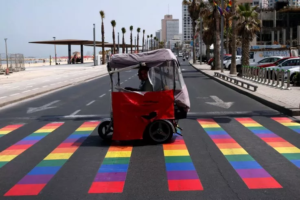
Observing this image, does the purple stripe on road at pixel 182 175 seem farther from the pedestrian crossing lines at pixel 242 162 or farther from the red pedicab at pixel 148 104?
the red pedicab at pixel 148 104

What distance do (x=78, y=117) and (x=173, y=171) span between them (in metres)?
6.82

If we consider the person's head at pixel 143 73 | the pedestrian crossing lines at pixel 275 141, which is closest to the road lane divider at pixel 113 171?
the person's head at pixel 143 73

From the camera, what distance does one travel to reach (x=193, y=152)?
7852 millimetres

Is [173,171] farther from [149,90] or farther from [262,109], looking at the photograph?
[262,109]

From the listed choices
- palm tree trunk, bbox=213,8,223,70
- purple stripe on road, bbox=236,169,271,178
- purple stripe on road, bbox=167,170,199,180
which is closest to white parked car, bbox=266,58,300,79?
palm tree trunk, bbox=213,8,223,70

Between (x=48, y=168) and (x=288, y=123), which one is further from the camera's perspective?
(x=288, y=123)

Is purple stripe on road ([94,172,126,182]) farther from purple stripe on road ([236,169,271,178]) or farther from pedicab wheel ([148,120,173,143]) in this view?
pedicab wheel ([148,120,173,143])

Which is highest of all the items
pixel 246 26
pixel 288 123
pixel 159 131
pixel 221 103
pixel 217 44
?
pixel 246 26

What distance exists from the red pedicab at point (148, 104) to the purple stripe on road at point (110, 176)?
2106 millimetres

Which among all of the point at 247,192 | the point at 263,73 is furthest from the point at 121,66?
the point at 263,73

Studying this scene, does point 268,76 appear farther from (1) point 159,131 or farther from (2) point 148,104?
(2) point 148,104

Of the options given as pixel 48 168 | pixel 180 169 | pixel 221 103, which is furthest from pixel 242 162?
pixel 221 103

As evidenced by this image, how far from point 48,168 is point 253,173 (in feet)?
11.6

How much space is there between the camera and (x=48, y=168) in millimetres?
6875
